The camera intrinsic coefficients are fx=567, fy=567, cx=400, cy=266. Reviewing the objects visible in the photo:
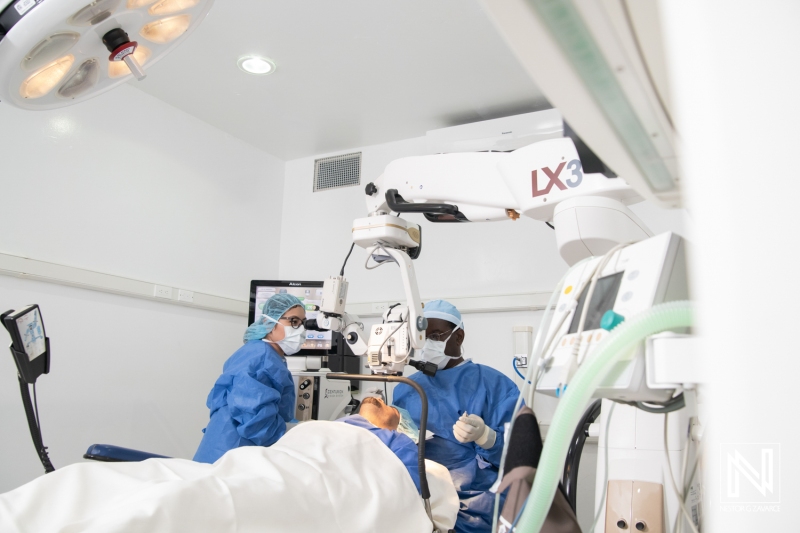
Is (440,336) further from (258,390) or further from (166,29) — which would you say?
(166,29)

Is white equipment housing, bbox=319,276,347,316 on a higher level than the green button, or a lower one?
higher

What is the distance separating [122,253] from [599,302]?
115 inches

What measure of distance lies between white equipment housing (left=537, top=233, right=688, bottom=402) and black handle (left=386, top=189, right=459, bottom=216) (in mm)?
971

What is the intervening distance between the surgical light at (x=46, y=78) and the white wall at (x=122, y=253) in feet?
5.35

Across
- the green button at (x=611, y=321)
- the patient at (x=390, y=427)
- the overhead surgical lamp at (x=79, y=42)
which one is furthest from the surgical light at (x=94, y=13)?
the patient at (x=390, y=427)

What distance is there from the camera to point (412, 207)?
199 cm

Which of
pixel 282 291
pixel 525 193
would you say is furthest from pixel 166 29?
pixel 282 291

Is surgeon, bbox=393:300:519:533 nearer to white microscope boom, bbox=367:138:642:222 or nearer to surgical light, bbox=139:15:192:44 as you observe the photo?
white microscope boom, bbox=367:138:642:222

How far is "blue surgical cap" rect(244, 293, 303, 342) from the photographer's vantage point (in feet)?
9.43

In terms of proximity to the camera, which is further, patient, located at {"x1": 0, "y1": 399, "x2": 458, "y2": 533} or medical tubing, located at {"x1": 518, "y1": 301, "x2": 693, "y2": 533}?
patient, located at {"x1": 0, "y1": 399, "x2": 458, "y2": 533}

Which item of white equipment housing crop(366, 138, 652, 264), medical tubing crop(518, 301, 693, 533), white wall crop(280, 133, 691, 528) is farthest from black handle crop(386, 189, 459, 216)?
white wall crop(280, 133, 691, 528)

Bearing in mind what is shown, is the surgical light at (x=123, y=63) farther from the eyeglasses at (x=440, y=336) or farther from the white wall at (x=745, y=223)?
the eyeglasses at (x=440, y=336)

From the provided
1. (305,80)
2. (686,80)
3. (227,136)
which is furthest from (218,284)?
(686,80)

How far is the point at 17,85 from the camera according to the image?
50.1 inches
